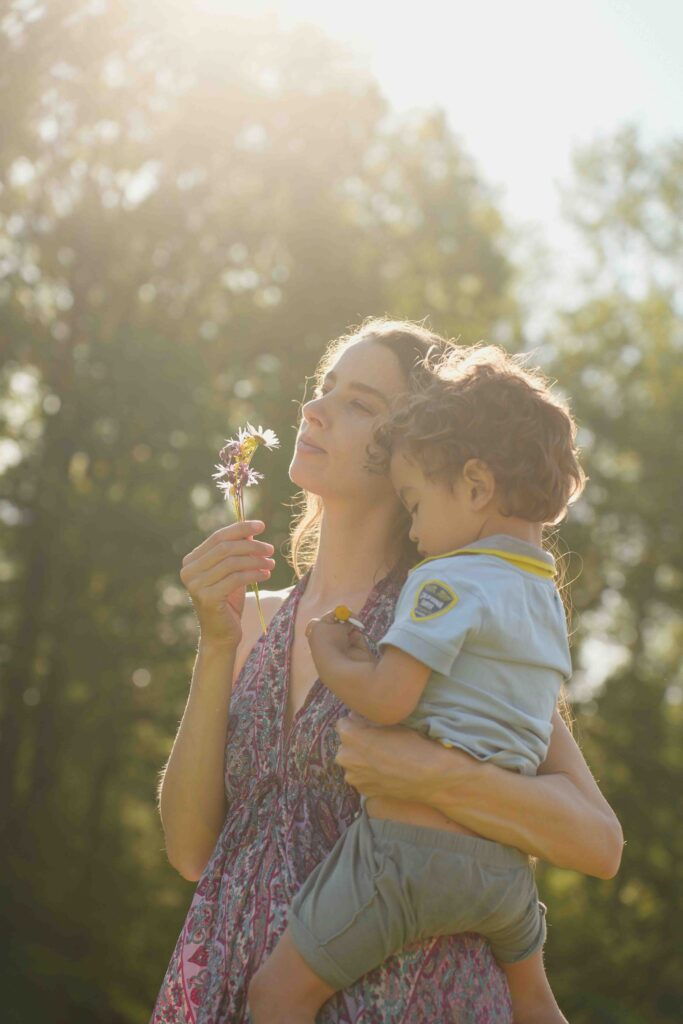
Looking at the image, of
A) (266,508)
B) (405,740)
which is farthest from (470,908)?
(266,508)

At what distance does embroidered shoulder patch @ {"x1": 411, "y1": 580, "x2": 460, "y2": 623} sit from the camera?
7.59 ft

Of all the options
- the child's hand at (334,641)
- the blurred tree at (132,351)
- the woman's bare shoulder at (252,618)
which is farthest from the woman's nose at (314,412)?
the blurred tree at (132,351)

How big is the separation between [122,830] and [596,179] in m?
14.1

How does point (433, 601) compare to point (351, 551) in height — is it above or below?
below

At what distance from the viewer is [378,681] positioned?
2297mm

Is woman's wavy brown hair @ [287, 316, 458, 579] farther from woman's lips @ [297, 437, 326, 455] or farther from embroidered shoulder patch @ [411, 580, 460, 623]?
embroidered shoulder patch @ [411, 580, 460, 623]

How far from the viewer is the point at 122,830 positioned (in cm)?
1966

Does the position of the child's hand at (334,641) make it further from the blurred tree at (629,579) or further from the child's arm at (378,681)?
the blurred tree at (629,579)

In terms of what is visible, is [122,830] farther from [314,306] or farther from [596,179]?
[596,179]

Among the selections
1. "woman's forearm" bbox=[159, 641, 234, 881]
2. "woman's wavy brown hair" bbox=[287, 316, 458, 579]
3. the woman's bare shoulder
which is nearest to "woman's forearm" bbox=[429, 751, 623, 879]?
"woman's forearm" bbox=[159, 641, 234, 881]

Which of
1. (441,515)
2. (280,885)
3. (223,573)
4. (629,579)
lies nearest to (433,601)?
(441,515)

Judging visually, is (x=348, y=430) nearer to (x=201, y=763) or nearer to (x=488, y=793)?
(x=201, y=763)

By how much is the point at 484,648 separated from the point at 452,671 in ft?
0.25

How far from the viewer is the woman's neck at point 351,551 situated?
10.1 ft
